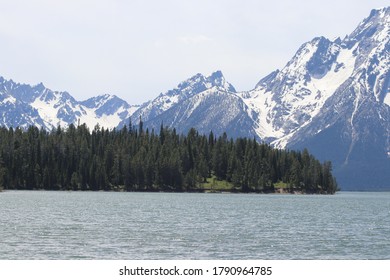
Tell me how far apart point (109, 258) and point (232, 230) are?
32849mm

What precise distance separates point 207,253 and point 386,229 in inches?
1701

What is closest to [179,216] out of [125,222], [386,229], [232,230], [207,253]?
[125,222]

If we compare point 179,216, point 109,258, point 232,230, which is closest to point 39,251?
point 109,258

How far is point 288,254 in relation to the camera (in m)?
74.1
